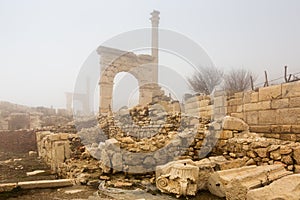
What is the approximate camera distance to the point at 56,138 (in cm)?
757

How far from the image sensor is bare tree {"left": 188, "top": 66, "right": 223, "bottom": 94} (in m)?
22.5

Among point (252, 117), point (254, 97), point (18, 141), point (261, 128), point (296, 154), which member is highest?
point (254, 97)

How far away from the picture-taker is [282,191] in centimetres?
246

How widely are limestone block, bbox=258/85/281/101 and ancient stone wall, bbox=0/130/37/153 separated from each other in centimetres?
1192

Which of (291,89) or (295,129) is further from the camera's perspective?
(291,89)

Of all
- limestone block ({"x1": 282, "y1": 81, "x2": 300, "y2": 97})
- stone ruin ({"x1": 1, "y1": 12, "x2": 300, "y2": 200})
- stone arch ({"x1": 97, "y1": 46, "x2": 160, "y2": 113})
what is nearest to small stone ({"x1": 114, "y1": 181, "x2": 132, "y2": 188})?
stone ruin ({"x1": 1, "y1": 12, "x2": 300, "y2": 200})

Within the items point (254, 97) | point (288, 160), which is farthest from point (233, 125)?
point (254, 97)

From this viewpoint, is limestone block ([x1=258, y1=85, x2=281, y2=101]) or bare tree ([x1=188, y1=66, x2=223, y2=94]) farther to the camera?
bare tree ([x1=188, y1=66, x2=223, y2=94])

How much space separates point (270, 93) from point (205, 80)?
15331 millimetres

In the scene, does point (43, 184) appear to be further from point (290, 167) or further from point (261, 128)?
point (261, 128)

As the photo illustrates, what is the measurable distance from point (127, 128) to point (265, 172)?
581cm

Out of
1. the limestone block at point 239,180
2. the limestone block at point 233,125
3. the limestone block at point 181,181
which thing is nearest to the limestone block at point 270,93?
the limestone block at point 233,125

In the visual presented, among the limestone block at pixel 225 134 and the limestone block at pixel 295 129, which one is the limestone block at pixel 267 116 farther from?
the limestone block at pixel 225 134

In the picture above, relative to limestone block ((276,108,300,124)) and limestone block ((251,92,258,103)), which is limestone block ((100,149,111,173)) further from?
limestone block ((251,92,258,103))
